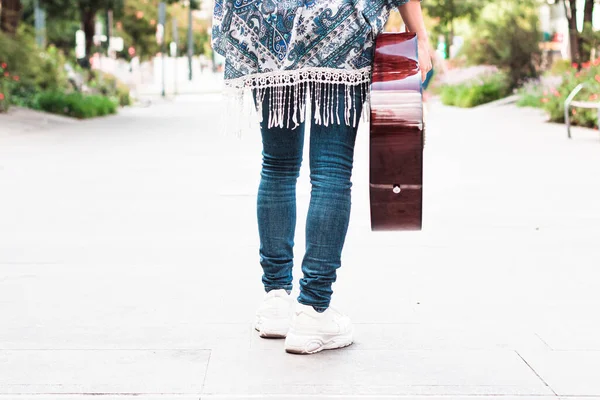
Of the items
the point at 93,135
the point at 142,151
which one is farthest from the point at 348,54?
the point at 93,135

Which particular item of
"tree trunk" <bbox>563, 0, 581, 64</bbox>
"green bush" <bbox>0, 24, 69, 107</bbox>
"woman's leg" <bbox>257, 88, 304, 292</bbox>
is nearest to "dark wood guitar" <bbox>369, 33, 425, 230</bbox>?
"woman's leg" <bbox>257, 88, 304, 292</bbox>

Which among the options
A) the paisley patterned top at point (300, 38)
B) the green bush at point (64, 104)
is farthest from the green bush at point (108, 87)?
the paisley patterned top at point (300, 38)

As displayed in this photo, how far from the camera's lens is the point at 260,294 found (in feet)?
13.9

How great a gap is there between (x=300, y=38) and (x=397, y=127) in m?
0.42

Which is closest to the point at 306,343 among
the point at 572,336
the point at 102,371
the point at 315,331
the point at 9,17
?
the point at 315,331

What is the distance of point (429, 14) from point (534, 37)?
13856mm

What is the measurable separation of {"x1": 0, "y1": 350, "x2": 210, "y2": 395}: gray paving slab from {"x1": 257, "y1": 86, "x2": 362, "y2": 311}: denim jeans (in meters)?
0.44

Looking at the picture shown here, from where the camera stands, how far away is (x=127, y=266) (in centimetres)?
488

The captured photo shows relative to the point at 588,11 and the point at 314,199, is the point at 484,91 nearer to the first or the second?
the point at 588,11

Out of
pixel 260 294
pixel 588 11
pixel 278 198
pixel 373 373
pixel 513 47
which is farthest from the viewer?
pixel 513 47

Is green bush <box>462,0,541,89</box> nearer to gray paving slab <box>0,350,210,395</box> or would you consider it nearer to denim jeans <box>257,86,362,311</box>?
denim jeans <box>257,86,362,311</box>

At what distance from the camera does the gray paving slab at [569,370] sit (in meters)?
2.94

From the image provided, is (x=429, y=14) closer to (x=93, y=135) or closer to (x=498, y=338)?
(x=93, y=135)

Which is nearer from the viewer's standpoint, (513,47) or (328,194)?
(328,194)
